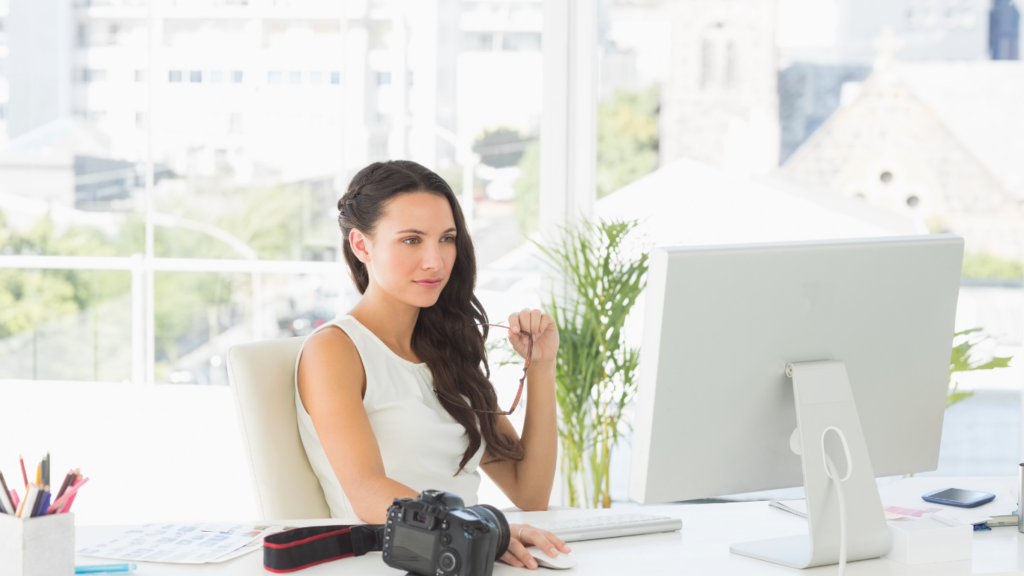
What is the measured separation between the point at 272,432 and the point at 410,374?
301 mm

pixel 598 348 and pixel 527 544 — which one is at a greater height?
pixel 598 348

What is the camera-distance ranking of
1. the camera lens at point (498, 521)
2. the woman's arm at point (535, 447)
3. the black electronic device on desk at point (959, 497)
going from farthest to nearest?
the woman's arm at point (535, 447) → the black electronic device on desk at point (959, 497) → the camera lens at point (498, 521)

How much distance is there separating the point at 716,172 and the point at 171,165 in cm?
219

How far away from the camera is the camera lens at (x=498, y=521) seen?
3.99 feet

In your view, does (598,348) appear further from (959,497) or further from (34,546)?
(34,546)

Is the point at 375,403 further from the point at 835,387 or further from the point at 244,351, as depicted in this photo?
the point at 835,387

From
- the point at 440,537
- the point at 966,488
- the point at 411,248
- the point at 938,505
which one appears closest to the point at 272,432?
the point at 411,248

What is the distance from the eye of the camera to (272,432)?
5.71 feet

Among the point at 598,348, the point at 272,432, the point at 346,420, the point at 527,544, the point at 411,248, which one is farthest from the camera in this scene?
the point at 598,348

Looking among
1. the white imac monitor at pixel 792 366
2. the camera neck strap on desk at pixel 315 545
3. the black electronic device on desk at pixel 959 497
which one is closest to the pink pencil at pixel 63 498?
the camera neck strap on desk at pixel 315 545

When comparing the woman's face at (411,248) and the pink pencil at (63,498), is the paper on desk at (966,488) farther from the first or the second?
the pink pencil at (63,498)

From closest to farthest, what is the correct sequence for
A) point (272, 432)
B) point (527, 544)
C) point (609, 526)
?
1. point (527, 544)
2. point (609, 526)
3. point (272, 432)

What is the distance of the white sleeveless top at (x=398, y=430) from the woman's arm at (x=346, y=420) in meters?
0.04

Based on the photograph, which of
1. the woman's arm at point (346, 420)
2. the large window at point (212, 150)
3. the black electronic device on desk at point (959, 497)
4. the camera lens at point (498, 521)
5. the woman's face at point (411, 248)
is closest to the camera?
the camera lens at point (498, 521)
